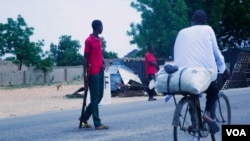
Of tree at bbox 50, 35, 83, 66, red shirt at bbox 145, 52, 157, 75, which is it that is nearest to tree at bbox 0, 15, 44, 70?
tree at bbox 50, 35, 83, 66

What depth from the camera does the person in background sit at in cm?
555

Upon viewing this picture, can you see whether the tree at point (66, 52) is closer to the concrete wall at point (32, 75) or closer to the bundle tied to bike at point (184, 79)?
the concrete wall at point (32, 75)

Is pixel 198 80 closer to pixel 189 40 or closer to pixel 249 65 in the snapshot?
pixel 189 40

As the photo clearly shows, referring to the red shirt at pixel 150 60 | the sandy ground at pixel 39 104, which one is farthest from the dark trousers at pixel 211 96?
the sandy ground at pixel 39 104

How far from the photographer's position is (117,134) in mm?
7578

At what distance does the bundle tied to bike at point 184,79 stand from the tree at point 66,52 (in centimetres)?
7944

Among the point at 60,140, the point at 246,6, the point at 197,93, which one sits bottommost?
the point at 60,140

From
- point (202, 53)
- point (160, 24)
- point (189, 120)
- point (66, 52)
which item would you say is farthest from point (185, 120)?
point (66, 52)

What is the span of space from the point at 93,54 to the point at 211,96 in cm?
300

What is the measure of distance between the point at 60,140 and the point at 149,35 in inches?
1406

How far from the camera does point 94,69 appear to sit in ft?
26.7

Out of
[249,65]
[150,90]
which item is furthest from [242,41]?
[150,90]

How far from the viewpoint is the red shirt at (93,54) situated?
814 centimetres

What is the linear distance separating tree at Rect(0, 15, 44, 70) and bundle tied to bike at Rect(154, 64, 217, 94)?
51534 millimetres
